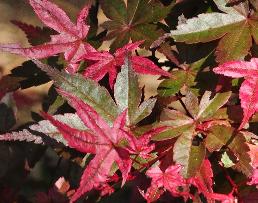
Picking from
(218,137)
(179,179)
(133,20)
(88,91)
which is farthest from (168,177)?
(133,20)

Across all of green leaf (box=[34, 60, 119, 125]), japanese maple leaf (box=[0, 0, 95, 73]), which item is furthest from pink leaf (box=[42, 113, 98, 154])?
japanese maple leaf (box=[0, 0, 95, 73])

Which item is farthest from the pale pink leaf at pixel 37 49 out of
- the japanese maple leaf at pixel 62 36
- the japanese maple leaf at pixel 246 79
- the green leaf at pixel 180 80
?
the japanese maple leaf at pixel 246 79

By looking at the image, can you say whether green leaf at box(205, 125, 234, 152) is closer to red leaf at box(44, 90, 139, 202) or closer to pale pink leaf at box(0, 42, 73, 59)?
red leaf at box(44, 90, 139, 202)

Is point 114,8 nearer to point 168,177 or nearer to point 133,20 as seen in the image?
point 133,20

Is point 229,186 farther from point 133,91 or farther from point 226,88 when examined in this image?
point 133,91

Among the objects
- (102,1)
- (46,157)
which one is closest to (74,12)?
(46,157)

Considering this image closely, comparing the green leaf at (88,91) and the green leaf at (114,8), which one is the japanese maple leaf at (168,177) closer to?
the green leaf at (88,91)

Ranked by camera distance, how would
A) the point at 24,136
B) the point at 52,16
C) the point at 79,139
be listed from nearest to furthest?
the point at 79,139 → the point at 24,136 → the point at 52,16
